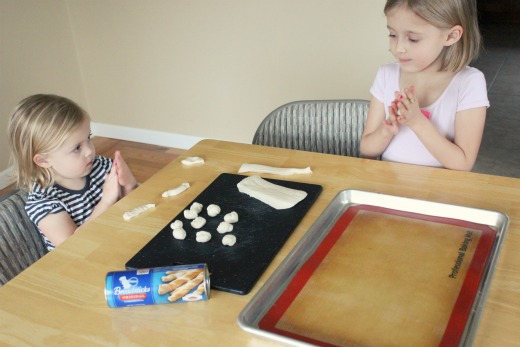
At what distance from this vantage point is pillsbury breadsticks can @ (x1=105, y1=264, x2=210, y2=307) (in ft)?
2.48

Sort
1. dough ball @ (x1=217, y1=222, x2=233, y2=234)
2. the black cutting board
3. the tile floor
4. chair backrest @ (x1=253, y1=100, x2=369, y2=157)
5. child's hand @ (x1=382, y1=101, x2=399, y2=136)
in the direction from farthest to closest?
the tile floor → chair backrest @ (x1=253, y1=100, x2=369, y2=157) → child's hand @ (x1=382, y1=101, x2=399, y2=136) → dough ball @ (x1=217, y1=222, x2=233, y2=234) → the black cutting board

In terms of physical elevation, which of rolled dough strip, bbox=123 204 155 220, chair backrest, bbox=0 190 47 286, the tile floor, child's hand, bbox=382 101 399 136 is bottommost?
the tile floor

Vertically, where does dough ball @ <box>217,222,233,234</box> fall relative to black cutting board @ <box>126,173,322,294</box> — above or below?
above

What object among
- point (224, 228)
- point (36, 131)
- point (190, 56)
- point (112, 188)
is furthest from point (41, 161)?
point (190, 56)

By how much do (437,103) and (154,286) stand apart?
0.88 m

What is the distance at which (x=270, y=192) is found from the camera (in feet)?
→ 3.48

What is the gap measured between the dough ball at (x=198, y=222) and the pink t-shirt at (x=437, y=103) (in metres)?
0.63

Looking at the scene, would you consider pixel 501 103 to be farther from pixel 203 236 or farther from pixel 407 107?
pixel 203 236

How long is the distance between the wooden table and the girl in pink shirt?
12cm

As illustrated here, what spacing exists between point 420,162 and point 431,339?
724 mm

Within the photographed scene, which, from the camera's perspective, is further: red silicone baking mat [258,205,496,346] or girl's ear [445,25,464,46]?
girl's ear [445,25,464,46]

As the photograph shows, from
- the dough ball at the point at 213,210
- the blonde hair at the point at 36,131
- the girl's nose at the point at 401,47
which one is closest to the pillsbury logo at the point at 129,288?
the dough ball at the point at 213,210

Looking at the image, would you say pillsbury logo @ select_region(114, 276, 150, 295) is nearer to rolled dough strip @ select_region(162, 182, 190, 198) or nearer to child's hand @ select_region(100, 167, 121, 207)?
rolled dough strip @ select_region(162, 182, 190, 198)

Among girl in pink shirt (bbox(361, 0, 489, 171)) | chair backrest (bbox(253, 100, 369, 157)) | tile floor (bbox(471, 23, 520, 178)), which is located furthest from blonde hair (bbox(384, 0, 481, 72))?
tile floor (bbox(471, 23, 520, 178))
